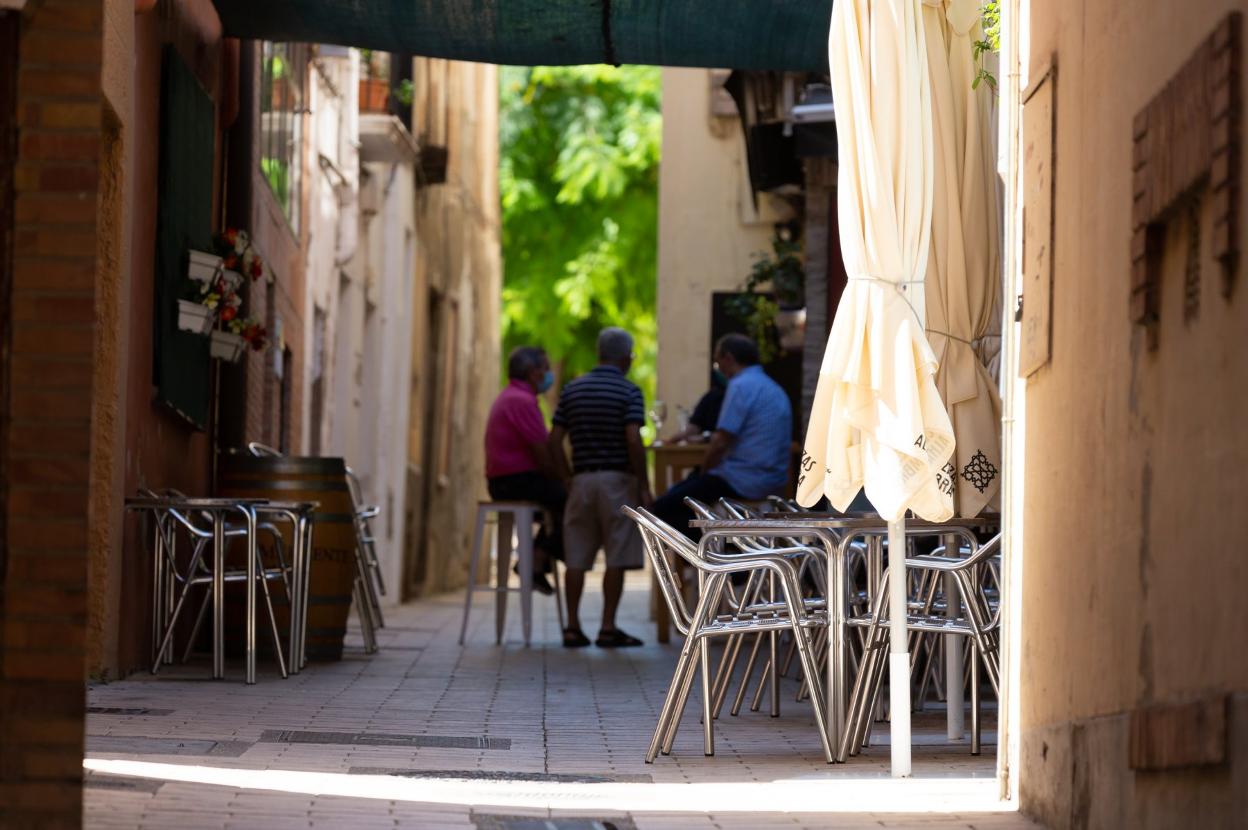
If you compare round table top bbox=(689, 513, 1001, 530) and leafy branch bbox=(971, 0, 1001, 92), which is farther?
leafy branch bbox=(971, 0, 1001, 92)

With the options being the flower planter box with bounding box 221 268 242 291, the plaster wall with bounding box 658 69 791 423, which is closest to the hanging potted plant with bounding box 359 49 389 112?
the plaster wall with bounding box 658 69 791 423

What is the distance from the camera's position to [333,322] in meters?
17.6

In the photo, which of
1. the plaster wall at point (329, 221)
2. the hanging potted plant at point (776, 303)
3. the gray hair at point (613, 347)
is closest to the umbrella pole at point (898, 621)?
the gray hair at point (613, 347)

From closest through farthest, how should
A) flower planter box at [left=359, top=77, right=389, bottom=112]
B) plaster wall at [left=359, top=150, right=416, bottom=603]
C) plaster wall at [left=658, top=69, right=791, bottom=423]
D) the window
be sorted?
the window < plaster wall at [left=658, top=69, right=791, bottom=423] < flower planter box at [left=359, top=77, right=389, bottom=112] < plaster wall at [left=359, top=150, right=416, bottom=603]

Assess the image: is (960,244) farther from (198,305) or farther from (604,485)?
(604,485)

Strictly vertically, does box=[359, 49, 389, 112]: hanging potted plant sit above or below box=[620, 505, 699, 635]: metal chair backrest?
above

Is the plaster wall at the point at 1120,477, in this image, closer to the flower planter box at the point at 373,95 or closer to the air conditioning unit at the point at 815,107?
the air conditioning unit at the point at 815,107

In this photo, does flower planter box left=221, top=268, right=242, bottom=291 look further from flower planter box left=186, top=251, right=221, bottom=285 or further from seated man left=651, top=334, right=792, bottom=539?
seated man left=651, top=334, right=792, bottom=539

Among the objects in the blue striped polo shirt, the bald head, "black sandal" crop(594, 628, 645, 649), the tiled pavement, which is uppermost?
the bald head

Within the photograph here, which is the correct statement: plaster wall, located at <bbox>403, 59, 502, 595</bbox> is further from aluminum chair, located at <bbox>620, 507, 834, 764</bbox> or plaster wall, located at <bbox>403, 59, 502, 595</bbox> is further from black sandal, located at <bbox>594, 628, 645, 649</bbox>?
aluminum chair, located at <bbox>620, 507, 834, 764</bbox>

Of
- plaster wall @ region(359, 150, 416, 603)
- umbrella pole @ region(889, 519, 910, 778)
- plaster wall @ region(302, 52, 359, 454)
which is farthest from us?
plaster wall @ region(359, 150, 416, 603)

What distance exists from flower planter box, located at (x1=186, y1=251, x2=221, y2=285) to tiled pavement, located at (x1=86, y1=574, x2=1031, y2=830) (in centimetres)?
198

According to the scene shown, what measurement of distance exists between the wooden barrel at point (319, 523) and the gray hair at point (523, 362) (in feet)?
9.38

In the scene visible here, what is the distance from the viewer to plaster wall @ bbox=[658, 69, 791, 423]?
17500mm
